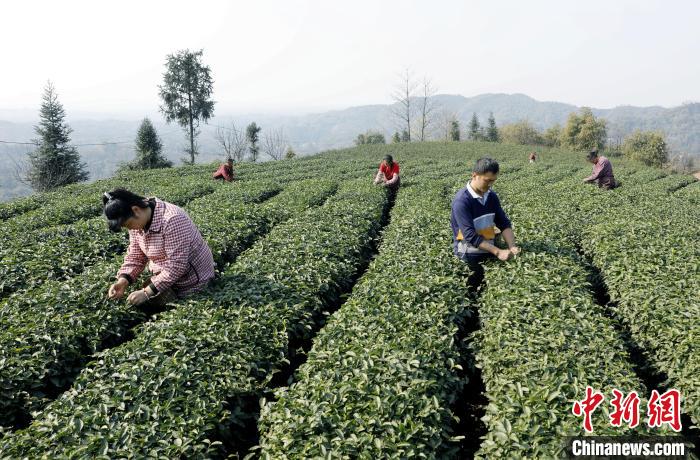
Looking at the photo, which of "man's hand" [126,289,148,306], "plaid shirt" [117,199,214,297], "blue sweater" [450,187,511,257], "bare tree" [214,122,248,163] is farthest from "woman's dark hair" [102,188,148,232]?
"bare tree" [214,122,248,163]

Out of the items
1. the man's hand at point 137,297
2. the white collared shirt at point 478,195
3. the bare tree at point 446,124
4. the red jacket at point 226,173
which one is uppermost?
the bare tree at point 446,124

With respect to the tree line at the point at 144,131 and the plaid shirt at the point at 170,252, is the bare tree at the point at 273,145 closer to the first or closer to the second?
the tree line at the point at 144,131

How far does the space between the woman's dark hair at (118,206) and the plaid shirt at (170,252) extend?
40 cm

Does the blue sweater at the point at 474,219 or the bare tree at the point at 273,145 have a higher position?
the bare tree at the point at 273,145

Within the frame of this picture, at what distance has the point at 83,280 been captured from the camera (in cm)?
665

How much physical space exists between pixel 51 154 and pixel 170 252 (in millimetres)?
46155

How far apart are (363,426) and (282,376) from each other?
1.96 m

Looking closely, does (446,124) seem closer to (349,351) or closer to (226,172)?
(226,172)

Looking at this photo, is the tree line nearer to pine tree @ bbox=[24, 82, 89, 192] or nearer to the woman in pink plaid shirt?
pine tree @ bbox=[24, 82, 89, 192]

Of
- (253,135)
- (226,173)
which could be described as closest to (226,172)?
(226,173)

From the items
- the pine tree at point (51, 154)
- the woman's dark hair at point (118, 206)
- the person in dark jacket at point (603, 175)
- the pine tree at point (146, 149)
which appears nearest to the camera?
the woman's dark hair at point (118, 206)

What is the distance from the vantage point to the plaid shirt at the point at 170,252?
575cm

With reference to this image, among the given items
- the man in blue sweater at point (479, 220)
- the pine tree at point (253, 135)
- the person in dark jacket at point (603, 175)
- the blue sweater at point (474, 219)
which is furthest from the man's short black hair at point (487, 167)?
the pine tree at point (253, 135)

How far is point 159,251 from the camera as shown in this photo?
589cm
